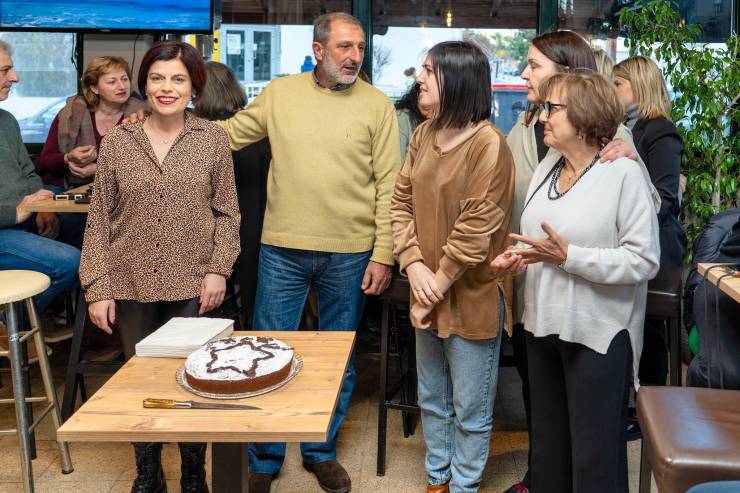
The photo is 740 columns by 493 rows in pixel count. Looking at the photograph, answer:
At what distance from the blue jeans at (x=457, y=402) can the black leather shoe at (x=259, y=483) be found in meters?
0.55

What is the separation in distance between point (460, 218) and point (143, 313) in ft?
3.31

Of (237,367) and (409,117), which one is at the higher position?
(409,117)

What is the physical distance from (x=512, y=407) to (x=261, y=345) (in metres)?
2.06

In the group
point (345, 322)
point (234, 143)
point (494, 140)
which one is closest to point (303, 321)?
point (345, 322)

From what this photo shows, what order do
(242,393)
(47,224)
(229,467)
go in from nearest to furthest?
1. (242,393)
2. (229,467)
3. (47,224)

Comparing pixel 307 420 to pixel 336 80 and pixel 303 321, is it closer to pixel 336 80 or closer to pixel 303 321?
pixel 336 80

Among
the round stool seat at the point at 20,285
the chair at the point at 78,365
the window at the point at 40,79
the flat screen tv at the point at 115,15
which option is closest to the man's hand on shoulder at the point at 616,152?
the round stool seat at the point at 20,285

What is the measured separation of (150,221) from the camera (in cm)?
244

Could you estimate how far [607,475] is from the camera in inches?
88.1

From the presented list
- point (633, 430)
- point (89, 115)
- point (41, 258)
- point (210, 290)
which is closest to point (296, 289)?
point (210, 290)

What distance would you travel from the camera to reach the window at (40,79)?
16.2ft

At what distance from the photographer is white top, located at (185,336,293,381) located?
170cm

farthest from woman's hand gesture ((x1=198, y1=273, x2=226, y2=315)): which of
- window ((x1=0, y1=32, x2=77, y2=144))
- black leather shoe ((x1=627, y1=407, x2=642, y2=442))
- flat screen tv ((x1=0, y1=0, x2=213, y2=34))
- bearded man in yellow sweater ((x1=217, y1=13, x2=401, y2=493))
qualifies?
window ((x1=0, y1=32, x2=77, y2=144))

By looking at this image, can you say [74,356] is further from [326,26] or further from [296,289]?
[326,26]
